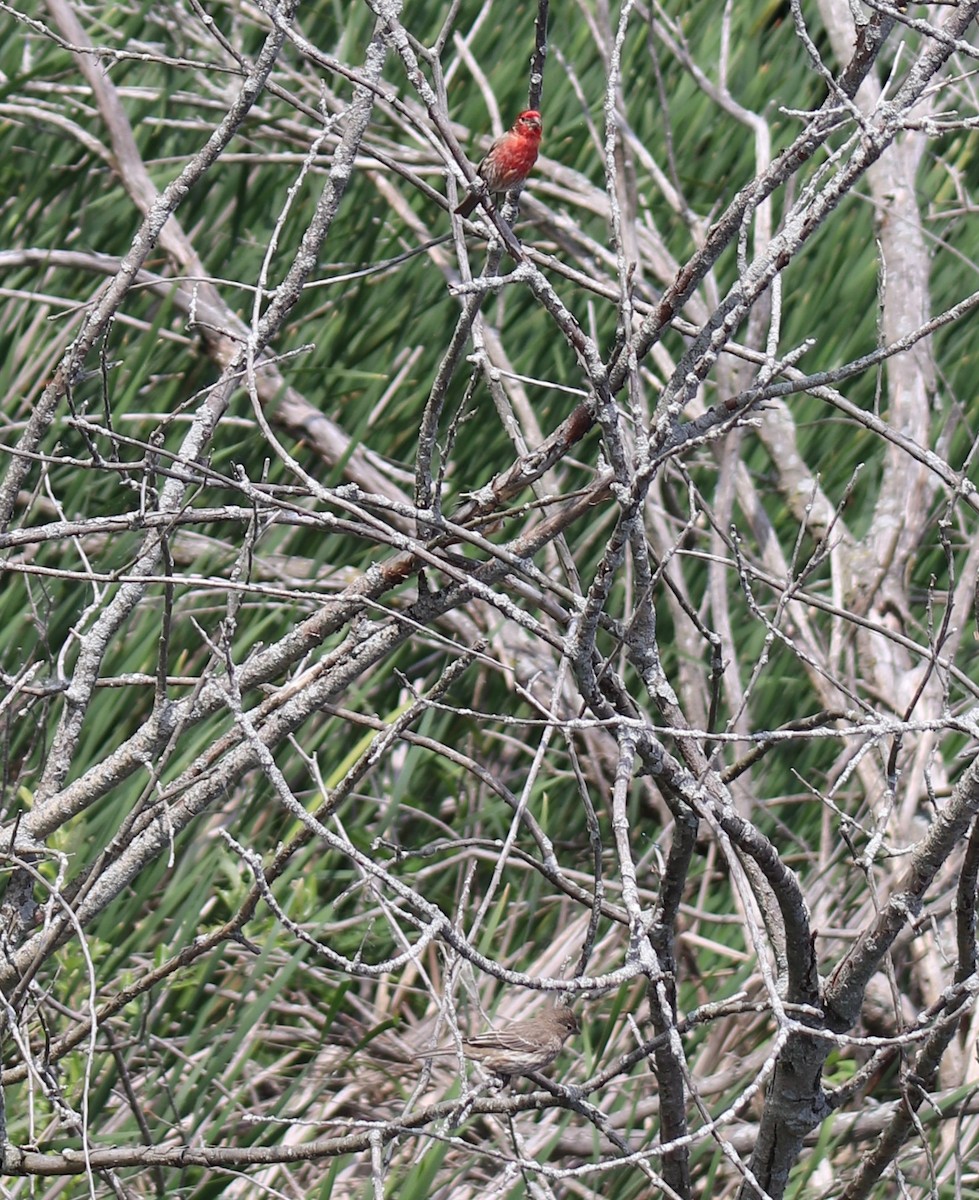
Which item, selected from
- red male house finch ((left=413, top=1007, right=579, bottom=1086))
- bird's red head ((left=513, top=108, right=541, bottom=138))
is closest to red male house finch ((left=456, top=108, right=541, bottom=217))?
bird's red head ((left=513, top=108, right=541, bottom=138))

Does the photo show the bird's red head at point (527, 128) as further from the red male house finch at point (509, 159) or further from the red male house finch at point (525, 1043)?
A: the red male house finch at point (525, 1043)

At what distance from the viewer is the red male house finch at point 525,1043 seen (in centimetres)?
250

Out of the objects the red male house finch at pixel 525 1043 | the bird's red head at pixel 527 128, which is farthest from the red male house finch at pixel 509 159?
the red male house finch at pixel 525 1043

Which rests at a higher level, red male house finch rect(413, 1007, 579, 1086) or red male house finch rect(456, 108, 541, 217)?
red male house finch rect(456, 108, 541, 217)

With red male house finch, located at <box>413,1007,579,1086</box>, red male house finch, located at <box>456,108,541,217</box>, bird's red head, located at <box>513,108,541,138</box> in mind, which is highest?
bird's red head, located at <box>513,108,541,138</box>

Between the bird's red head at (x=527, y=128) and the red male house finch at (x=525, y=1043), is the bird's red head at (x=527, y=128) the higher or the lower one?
the higher one

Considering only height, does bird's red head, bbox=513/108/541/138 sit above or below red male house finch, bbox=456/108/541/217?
above

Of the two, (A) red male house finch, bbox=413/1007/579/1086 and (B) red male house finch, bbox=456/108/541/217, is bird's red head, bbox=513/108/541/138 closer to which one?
(B) red male house finch, bbox=456/108/541/217

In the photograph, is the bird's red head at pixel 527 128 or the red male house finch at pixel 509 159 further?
the red male house finch at pixel 509 159

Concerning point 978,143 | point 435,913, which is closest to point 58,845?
point 435,913

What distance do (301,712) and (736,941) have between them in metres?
1.76

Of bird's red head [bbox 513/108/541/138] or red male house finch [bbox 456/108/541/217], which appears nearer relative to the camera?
bird's red head [bbox 513/108/541/138]

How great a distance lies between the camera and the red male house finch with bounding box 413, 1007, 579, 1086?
250 centimetres

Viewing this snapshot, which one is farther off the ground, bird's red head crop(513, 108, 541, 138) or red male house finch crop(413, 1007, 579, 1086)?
bird's red head crop(513, 108, 541, 138)
